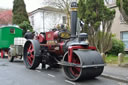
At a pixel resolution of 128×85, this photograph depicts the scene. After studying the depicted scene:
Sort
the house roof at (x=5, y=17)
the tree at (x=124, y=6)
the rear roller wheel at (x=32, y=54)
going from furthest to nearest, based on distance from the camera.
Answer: the house roof at (x=5, y=17)
the tree at (x=124, y=6)
the rear roller wheel at (x=32, y=54)

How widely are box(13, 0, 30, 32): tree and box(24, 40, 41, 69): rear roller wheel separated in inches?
765

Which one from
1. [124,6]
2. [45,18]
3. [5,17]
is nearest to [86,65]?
[124,6]

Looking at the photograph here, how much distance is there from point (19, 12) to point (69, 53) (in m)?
24.3

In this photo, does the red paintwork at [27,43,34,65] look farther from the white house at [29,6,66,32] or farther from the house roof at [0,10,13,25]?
A: the house roof at [0,10,13,25]

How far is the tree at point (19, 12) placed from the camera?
2939 cm

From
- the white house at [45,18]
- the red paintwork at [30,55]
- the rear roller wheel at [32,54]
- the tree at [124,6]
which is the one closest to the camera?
the rear roller wheel at [32,54]

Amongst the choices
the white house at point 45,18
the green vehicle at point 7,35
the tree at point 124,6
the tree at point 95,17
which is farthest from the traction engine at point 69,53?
the white house at point 45,18

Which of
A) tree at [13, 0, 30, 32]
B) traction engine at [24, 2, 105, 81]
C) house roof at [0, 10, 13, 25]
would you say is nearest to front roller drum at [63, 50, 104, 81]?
traction engine at [24, 2, 105, 81]

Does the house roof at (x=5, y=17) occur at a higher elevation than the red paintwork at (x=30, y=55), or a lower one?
higher

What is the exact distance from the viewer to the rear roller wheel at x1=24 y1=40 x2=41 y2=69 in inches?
370

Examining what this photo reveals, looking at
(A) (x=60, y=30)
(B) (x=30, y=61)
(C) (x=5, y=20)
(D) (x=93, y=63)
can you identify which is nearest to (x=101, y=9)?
(A) (x=60, y=30)

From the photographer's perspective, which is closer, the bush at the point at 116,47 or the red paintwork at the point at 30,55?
the red paintwork at the point at 30,55

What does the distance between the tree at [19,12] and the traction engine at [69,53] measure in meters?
19.6

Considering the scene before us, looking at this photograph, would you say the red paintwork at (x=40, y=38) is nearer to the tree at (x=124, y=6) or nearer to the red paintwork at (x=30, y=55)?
the red paintwork at (x=30, y=55)
